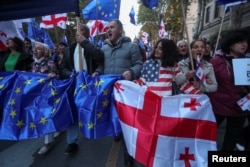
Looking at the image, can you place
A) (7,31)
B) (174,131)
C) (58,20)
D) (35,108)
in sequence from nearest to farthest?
(174,131), (35,108), (7,31), (58,20)

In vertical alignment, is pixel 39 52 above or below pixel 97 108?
above

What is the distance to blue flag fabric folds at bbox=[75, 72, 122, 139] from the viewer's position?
343 cm

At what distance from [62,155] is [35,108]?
3.20ft

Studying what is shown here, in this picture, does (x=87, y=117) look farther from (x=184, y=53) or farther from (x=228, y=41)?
(x=184, y=53)

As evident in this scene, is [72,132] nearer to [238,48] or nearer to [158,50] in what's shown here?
[158,50]

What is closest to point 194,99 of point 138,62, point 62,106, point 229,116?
point 229,116

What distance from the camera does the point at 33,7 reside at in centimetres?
365

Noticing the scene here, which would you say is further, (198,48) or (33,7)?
Answer: (198,48)

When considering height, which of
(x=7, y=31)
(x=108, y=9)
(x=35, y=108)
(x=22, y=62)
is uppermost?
(x=108, y=9)

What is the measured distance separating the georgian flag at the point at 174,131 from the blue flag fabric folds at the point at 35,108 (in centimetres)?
109

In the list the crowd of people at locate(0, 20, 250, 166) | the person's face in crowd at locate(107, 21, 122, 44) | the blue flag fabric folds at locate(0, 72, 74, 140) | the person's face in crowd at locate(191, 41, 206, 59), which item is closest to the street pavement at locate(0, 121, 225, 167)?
the crowd of people at locate(0, 20, 250, 166)

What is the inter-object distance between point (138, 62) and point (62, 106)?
46.4 inches

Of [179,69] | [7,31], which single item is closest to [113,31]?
[179,69]

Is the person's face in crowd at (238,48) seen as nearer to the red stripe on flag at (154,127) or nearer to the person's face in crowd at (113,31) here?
the red stripe on flag at (154,127)
